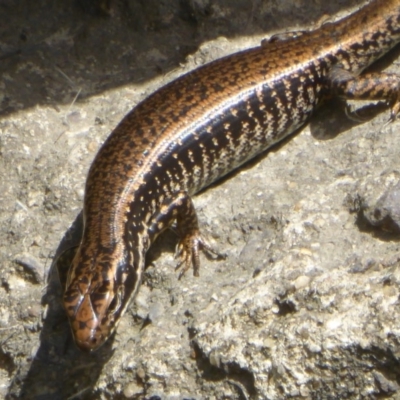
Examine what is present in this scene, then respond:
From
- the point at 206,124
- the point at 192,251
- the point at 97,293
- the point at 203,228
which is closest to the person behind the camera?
the point at 97,293

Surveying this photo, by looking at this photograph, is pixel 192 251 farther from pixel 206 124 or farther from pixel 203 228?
pixel 206 124

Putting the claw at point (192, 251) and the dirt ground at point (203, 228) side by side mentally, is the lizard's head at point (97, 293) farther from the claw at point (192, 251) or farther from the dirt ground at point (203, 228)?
the claw at point (192, 251)

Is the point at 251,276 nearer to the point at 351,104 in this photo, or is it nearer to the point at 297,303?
the point at 297,303

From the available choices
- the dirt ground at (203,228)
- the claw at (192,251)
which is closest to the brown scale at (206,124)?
the claw at (192,251)

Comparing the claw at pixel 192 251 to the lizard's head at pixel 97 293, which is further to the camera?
the claw at pixel 192 251

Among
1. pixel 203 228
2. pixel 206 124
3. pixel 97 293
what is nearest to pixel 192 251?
pixel 203 228

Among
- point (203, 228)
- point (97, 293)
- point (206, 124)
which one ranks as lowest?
point (203, 228)
